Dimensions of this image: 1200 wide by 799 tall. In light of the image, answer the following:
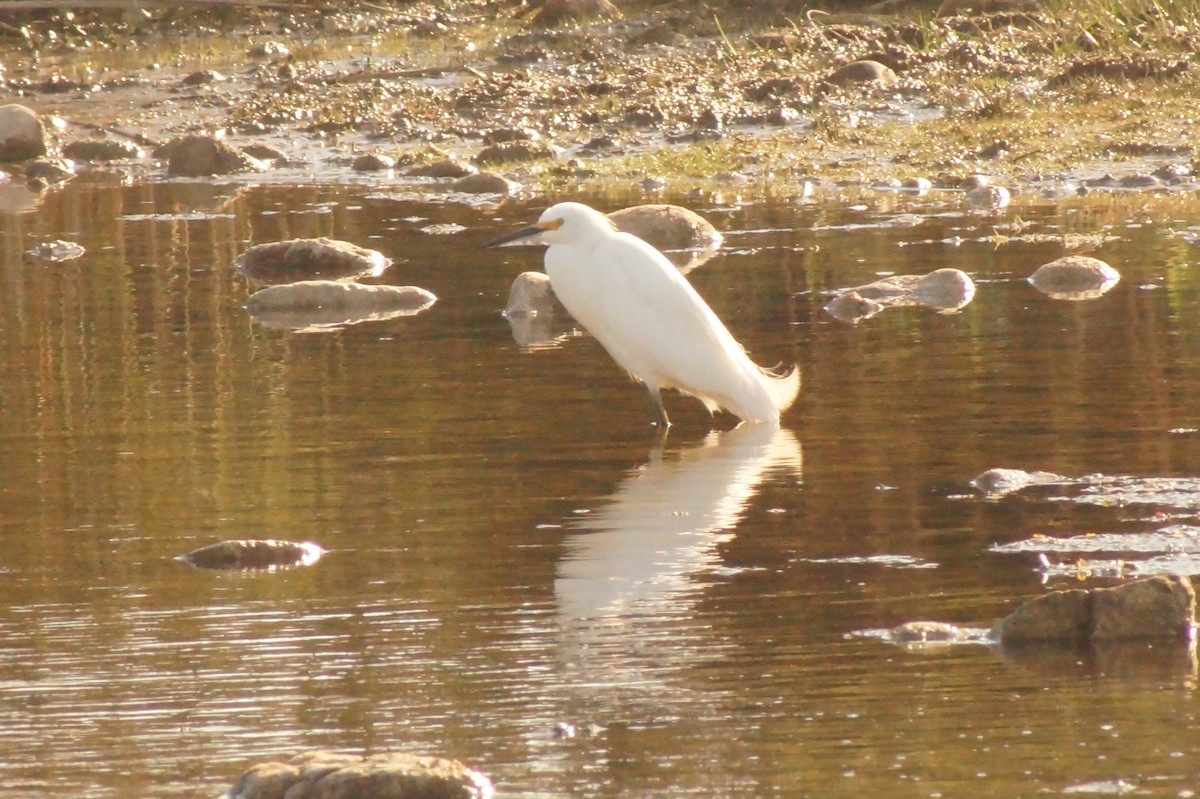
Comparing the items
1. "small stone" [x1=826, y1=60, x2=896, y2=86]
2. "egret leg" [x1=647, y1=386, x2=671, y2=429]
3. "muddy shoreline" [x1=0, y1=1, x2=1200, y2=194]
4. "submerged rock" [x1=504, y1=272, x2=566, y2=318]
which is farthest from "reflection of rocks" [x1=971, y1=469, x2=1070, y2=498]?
"small stone" [x1=826, y1=60, x2=896, y2=86]

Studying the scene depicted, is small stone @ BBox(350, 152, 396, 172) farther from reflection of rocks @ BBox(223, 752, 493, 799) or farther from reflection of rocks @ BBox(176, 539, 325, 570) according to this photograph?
reflection of rocks @ BBox(223, 752, 493, 799)

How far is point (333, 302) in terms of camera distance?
33.6ft

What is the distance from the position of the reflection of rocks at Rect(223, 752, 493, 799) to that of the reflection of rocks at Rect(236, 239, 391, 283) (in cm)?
765

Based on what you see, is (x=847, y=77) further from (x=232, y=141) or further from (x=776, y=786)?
(x=776, y=786)

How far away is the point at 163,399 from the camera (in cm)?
824

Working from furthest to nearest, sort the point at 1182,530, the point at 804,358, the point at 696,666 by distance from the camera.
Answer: the point at 804,358
the point at 1182,530
the point at 696,666

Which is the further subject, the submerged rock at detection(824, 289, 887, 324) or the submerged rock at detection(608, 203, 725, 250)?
the submerged rock at detection(608, 203, 725, 250)

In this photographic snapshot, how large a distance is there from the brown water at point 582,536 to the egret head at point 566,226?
1.90ft

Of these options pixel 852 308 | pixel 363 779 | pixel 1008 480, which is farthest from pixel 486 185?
pixel 363 779

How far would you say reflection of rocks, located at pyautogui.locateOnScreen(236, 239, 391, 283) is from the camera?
11406 millimetres

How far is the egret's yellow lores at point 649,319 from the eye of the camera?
25.8 feet

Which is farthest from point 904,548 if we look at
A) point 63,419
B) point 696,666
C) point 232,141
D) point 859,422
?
point 232,141

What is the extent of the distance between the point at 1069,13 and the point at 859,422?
1180 cm

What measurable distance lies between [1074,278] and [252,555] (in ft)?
17.4
